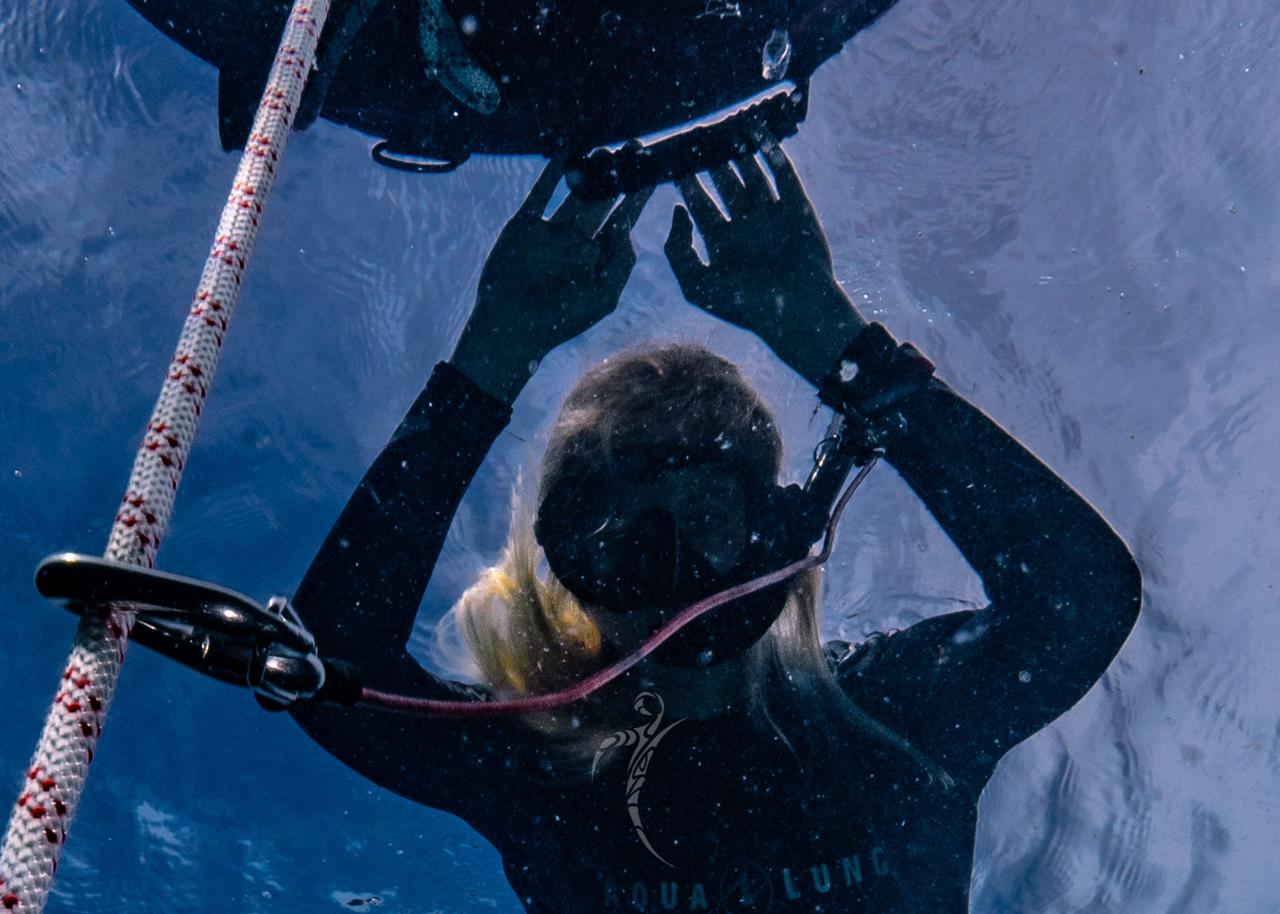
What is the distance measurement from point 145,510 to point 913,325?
612cm

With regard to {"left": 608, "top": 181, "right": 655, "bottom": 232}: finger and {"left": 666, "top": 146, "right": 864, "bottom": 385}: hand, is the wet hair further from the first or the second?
{"left": 608, "top": 181, "right": 655, "bottom": 232}: finger

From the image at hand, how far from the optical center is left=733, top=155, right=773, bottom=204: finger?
3.56m

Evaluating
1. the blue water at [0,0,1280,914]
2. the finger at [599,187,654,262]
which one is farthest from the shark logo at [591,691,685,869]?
the finger at [599,187,654,262]

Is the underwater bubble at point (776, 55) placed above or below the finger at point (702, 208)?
above

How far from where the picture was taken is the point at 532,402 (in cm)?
685

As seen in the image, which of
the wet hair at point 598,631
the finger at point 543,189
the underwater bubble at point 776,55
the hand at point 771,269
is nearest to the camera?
the underwater bubble at point 776,55

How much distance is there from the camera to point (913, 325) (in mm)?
6559

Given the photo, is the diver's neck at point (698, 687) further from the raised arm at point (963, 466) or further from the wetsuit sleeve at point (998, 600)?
the raised arm at point (963, 466)

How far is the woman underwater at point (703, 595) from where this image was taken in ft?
11.6

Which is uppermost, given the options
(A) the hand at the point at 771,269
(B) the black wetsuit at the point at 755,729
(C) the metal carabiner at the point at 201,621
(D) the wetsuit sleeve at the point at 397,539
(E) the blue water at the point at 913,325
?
(E) the blue water at the point at 913,325

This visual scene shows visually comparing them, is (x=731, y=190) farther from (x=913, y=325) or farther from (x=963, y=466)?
(x=913, y=325)

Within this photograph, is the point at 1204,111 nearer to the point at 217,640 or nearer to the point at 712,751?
the point at 712,751

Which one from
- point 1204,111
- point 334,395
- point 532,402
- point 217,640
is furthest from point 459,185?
point 217,640

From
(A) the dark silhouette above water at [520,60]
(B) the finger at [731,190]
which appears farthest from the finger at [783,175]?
(A) the dark silhouette above water at [520,60]
